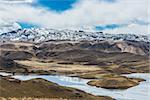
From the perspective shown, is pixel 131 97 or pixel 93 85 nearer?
pixel 131 97

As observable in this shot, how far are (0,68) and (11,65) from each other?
7594 millimetres

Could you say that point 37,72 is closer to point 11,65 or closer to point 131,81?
point 11,65

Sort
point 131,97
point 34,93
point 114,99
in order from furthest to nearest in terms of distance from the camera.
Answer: point 131,97 → point 114,99 → point 34,93

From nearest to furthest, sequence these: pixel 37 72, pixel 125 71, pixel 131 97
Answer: pixel 131 97, pixel 37 72, pixel 125 71

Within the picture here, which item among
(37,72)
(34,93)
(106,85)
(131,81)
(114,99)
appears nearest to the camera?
(34,93)

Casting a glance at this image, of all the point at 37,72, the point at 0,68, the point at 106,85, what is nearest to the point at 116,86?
the point at 106,85

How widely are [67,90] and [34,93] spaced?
37.1 ft

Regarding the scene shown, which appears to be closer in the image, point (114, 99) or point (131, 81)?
point (114, 99)

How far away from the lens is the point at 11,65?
184875mm

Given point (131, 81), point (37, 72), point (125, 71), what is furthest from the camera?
point (125, 71)

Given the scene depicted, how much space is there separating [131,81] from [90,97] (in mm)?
50199

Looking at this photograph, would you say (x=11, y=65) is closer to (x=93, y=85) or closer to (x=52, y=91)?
(x=93, y=85)

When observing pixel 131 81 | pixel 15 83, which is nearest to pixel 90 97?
pixel 15 83

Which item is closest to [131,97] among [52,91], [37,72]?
[52,91]
